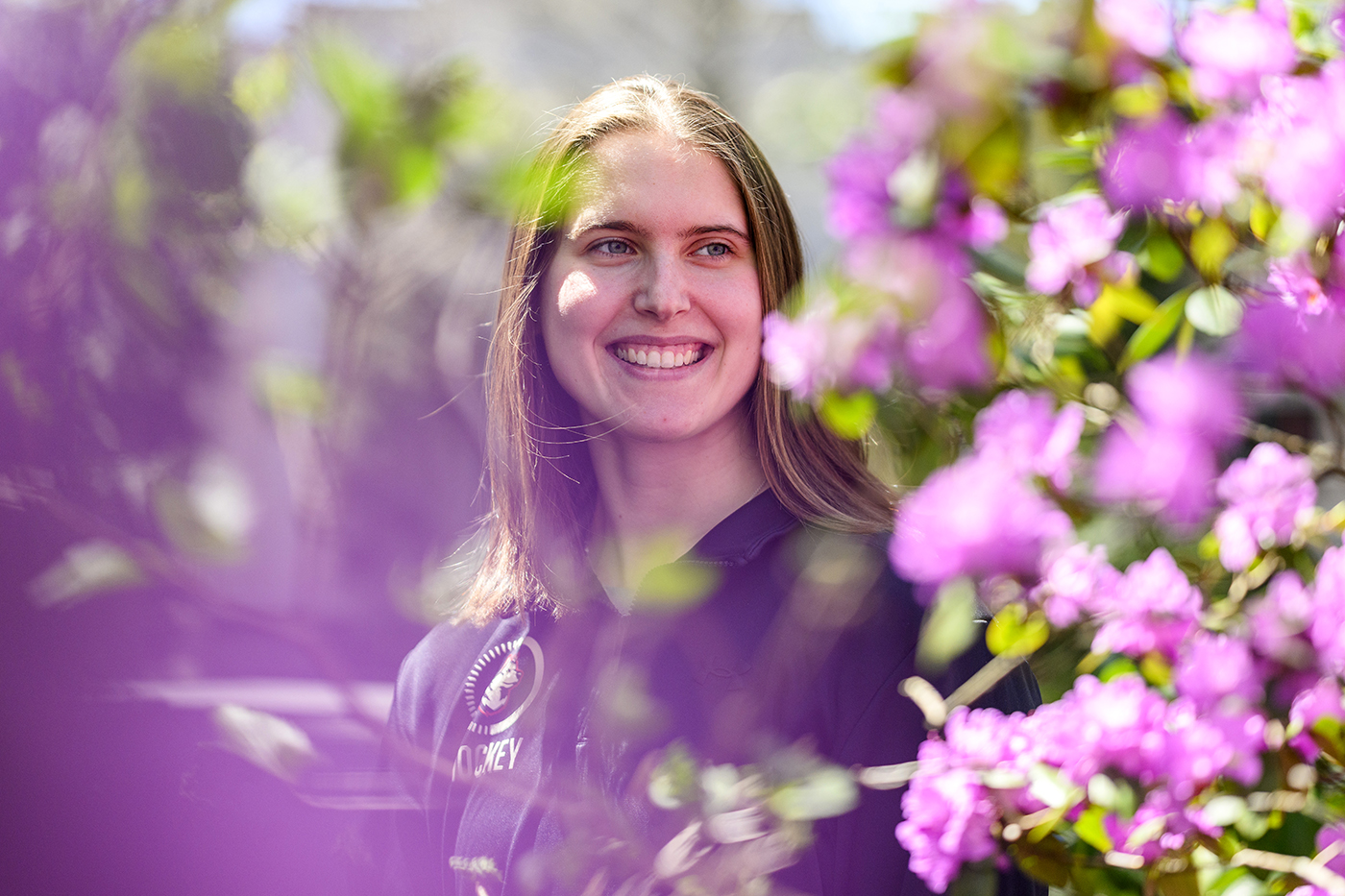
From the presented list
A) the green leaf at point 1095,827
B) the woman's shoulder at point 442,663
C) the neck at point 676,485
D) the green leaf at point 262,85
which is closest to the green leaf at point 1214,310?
the green leaf at point 1095,827

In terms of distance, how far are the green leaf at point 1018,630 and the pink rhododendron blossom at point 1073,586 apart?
0.06 feet

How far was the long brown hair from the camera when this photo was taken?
117 cm

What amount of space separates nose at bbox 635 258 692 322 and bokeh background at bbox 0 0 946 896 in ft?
2.27

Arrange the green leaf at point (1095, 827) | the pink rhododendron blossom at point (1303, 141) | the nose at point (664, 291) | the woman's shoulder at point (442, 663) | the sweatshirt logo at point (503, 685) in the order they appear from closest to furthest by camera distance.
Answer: the pink rhododendron blossom at point (1303, 141), the green leaf at point (1095, 827), the nose at point (664, 291), the sweatshirt logo at point (503, 685), the woman's shoulder at point (442, 663)

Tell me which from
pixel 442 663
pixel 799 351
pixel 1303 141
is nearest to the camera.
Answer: pixel 1303 141

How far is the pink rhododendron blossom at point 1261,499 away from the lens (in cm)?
54

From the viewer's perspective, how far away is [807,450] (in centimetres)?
126

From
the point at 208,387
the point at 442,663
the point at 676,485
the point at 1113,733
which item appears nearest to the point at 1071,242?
the point at 1113,733

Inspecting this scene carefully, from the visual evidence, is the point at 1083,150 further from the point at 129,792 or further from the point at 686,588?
the point at 129,792

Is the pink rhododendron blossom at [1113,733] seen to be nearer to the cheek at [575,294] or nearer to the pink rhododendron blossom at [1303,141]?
the pink rhododendron blossom at [1303,141]

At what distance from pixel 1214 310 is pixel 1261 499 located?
0.34ft

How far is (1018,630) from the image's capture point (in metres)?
0.61

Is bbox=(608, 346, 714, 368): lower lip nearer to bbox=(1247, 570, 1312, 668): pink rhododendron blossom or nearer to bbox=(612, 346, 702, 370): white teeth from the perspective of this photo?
bbox=(612, 346, 702, 370): white teeth

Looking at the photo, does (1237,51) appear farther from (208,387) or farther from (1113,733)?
(208,387)
